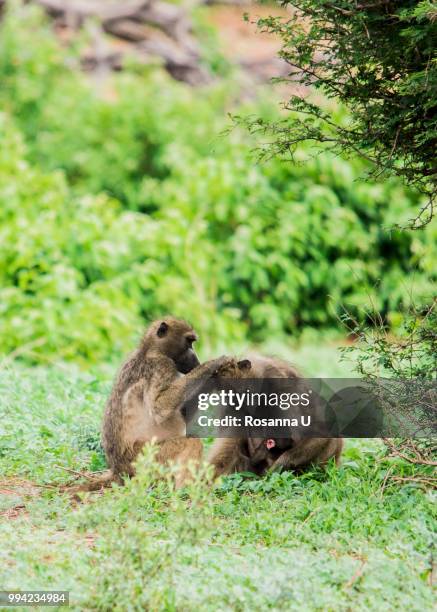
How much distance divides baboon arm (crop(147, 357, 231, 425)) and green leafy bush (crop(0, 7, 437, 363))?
318 cm

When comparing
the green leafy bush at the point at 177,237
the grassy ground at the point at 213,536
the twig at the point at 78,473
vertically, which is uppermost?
the green leafy bush at the point at 177,237

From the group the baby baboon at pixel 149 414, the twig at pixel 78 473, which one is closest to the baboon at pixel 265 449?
the baby baboon at pixel 149 414

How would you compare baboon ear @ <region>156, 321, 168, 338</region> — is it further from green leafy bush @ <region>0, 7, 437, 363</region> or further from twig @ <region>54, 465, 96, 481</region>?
green leafy bush @ <region>0, 7, 437, 363</region>

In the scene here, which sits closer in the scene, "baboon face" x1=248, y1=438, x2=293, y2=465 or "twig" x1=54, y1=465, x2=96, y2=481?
"twig" x1=54, y1=465, x2=96, y2=481

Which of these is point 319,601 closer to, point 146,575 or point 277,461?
point 146,575

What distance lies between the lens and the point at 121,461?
18.4 ft

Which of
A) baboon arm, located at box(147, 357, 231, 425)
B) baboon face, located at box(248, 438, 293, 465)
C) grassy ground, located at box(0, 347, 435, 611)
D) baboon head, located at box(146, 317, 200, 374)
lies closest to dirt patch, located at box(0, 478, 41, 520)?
grassy ground, located at box(0, 347, 435, 611)

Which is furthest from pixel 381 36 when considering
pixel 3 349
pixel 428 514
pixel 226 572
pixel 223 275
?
pixel 223 275

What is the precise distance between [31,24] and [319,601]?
15.0 metres

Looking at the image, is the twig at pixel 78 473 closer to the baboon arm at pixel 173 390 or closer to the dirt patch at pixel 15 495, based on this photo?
the dirt patch at pixel 15 495

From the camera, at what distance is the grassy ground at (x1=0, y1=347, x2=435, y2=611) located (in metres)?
3.88

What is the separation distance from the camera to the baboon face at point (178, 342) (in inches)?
229

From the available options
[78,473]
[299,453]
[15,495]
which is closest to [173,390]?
[78,473]

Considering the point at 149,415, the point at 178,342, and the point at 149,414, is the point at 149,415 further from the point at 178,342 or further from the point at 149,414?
the point at 178,342
